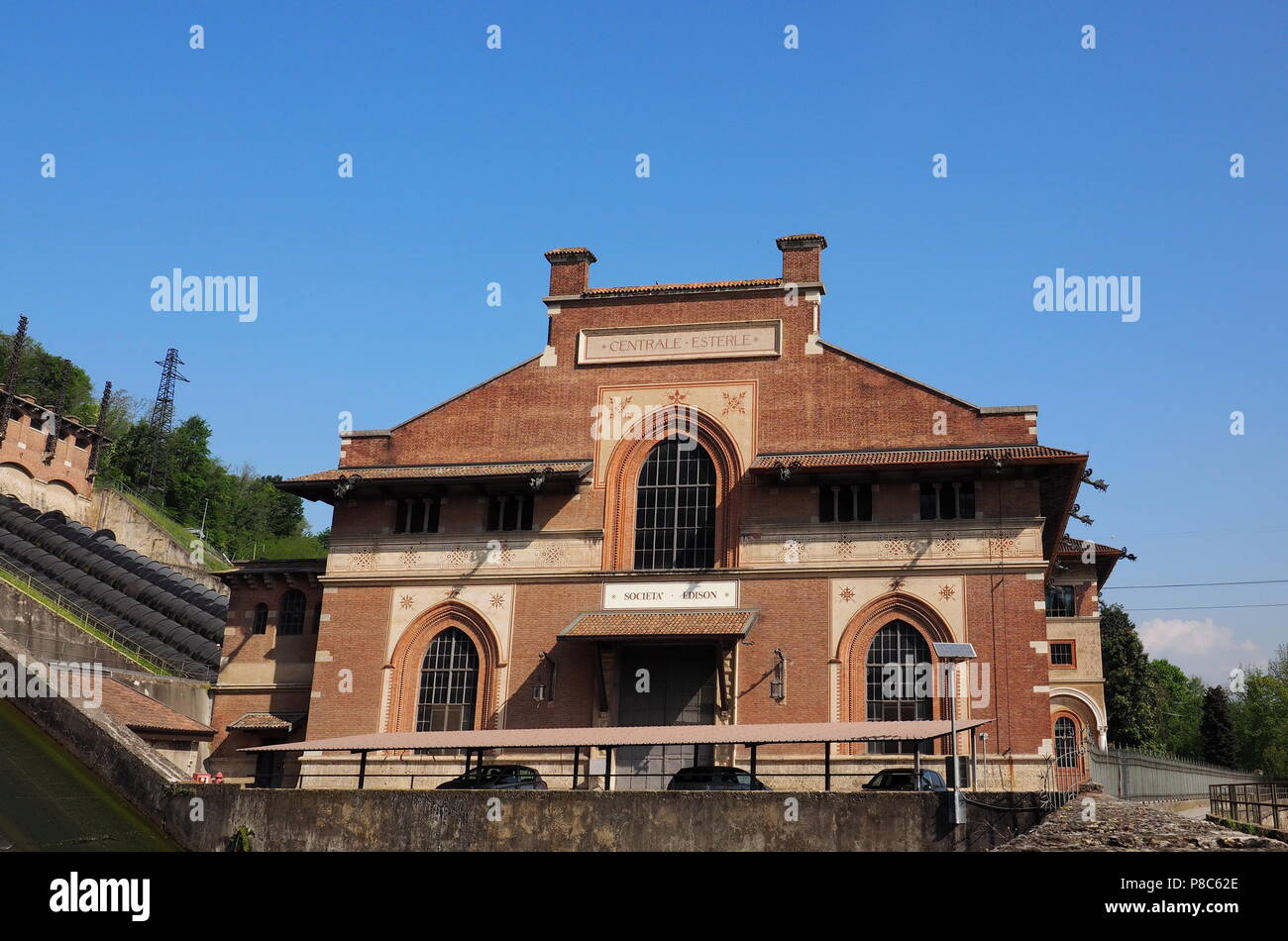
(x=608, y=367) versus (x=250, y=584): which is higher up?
(x=608, y=367)

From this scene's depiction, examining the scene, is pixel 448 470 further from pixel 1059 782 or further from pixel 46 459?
pixel 46 459

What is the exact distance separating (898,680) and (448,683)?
13129mm

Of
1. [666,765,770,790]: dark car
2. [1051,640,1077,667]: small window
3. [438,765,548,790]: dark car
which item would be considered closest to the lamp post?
[666,765,770,790]: dark car

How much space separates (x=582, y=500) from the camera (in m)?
35.8

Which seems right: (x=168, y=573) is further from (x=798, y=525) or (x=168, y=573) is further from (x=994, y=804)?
(x=994, y=804)

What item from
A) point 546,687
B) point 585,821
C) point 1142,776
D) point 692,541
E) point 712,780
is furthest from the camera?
point 1142,776

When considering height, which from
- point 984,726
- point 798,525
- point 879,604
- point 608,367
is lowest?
point 984,726

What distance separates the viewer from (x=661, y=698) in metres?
33.8

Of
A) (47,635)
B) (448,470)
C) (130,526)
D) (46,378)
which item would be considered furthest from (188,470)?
(448,470)

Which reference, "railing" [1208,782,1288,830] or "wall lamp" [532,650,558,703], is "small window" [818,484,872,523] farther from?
"railing" [1208,782,1288,830]

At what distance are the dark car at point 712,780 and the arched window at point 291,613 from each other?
17874 mm

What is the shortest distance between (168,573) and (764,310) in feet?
113
